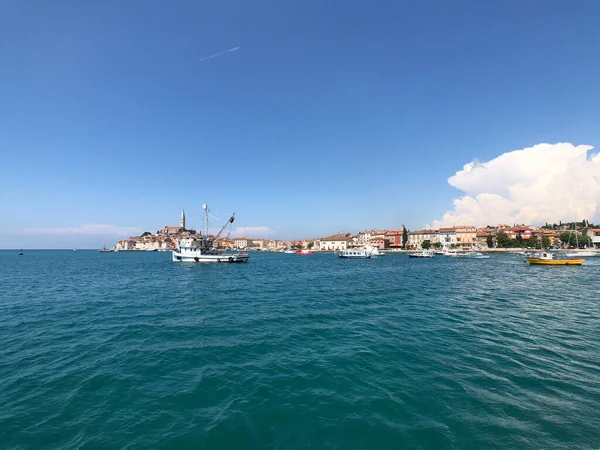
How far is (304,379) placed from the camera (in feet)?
33.5

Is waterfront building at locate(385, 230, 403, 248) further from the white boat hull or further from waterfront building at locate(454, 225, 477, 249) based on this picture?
the white boat hull

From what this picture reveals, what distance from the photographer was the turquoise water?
23.4ft

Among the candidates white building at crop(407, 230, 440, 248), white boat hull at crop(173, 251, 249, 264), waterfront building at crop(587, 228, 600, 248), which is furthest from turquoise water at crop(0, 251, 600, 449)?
waterfront building at crop(587, 228, 600, 248)

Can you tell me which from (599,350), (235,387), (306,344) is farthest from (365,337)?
(599,350)

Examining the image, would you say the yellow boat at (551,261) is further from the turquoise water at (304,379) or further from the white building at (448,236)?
the white building at (448,236)

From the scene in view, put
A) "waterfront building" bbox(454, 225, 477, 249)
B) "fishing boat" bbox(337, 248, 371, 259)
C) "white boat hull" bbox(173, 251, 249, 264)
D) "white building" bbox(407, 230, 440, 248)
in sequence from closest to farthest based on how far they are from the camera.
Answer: "white boat hull" bbox(173, 251, 249, 264), "fishing boat" bbox(337, 248, 371, 259), "waterfront building" bbox(454, 225, 477, 249), "white building" bbox(407, 230, 440, 248)

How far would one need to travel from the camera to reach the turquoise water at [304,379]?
713 centimetres

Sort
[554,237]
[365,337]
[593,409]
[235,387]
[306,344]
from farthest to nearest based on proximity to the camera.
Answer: [554,237] → [365,337] → [306,344] → [235,387] → [593,409]

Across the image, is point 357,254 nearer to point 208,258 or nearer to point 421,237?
point 208,258

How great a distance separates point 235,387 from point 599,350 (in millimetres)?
15574

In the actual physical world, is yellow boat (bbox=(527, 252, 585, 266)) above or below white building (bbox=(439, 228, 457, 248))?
below

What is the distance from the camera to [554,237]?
15800 cm

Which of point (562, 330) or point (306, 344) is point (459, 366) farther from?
point (562, 330)

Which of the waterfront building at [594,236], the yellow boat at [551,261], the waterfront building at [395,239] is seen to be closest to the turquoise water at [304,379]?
the yellow boat at [551,261]
